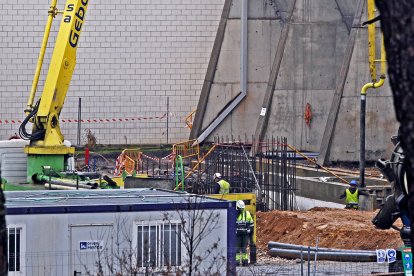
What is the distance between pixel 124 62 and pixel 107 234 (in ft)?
96.4

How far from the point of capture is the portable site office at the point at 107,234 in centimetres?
1347

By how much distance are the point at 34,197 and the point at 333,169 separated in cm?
1926

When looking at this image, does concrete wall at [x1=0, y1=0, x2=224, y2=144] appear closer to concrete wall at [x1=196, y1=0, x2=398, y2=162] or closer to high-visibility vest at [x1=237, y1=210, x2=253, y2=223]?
concrete wall at [x1=196, y1=0, x2=398, y2=162]

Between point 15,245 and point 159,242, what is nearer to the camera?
point 15,245

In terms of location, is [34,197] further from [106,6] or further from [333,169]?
[106,6]

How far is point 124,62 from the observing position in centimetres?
4275

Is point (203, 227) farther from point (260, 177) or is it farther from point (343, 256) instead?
point (260, 177)

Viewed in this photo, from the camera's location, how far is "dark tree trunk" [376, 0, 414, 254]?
217 inches

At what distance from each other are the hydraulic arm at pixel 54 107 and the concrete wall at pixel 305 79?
1300 centimetres

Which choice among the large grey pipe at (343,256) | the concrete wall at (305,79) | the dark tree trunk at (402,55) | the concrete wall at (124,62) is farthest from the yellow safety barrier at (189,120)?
the dark tree trunk at (402,55)

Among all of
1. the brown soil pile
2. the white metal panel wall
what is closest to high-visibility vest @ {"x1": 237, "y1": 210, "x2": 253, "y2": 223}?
the brown soil pile

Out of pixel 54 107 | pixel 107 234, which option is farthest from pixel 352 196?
pixel 107 234

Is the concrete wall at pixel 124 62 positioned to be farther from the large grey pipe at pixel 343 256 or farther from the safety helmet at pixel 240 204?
the large grey pipe at pixel 343 256

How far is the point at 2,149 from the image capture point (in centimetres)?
2341
